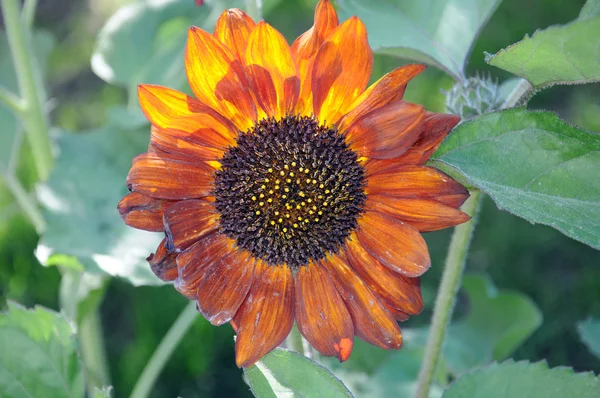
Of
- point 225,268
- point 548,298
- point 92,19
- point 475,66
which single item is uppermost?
point 225,268

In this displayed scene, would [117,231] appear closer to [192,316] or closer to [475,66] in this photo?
Result: [192,316]

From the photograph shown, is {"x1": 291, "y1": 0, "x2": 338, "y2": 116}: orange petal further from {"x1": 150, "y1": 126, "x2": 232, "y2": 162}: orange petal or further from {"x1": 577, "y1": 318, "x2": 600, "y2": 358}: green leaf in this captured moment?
{"x1": 577, "y1": 318, "x2": 600, "y2": 358}: green leaf

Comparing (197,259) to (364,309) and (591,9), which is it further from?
(591,9)

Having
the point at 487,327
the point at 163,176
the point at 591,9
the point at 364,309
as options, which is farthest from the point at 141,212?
the point at 487,327

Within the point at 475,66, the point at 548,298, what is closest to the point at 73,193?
the point at 548,298

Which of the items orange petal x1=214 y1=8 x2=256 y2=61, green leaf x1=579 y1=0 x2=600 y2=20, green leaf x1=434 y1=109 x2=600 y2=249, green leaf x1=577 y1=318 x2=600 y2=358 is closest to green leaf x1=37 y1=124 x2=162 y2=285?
orange petal x1=214 y1=8 x2=256 y2=61
